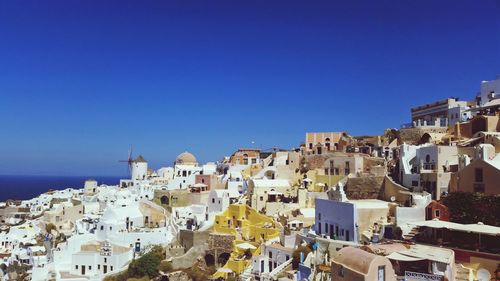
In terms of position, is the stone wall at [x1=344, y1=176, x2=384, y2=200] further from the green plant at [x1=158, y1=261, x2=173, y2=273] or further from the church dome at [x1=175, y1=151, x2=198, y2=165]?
the church dome at [x1=175, y1=151, x2=198, y2=165]

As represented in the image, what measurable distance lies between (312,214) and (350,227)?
20.9ft

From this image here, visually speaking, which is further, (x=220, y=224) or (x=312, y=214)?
(x=220, y=224)

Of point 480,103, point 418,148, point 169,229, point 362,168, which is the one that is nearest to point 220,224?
point 169,229

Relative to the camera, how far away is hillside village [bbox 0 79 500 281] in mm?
19703

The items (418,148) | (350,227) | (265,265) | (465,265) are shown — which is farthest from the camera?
(418,148)

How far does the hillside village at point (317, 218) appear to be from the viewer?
776 inches

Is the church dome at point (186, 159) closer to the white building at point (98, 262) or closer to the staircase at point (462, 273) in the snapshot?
the white building at point (98, 262)

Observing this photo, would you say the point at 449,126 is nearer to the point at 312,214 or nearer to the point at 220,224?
the point at 312,214

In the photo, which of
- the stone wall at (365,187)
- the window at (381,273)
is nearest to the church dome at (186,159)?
the stone wall at (365,187)

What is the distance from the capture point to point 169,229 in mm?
37812

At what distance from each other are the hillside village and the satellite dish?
4 cm

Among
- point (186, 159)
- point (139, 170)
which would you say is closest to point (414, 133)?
point (186, 159)

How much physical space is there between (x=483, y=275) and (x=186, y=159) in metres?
44.9

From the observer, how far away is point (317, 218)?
26.6 m
